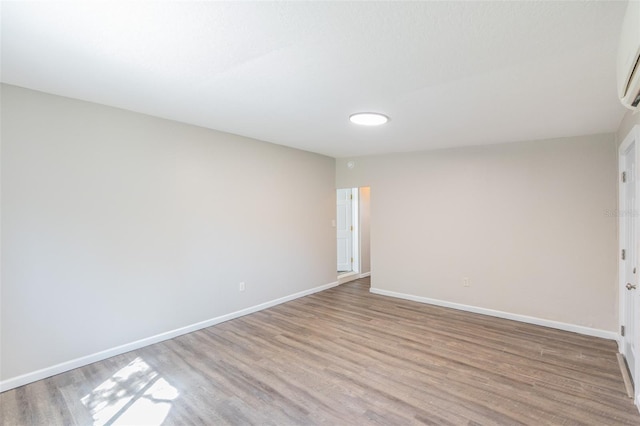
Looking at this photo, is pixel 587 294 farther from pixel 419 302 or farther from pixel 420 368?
pixel 420 368

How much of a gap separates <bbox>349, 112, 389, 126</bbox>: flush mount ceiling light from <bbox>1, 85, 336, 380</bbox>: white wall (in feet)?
5.95

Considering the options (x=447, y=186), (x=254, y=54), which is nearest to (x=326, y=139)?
(x=447, y=186)

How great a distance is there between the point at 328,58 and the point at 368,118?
4.03 ft

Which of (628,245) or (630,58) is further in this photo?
(628,245)

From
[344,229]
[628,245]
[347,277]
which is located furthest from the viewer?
[344,229]

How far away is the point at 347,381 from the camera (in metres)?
2.59

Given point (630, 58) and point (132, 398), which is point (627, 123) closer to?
point (630, 58)

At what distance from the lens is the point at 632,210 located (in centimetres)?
272

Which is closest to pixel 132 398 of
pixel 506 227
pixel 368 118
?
pixel 368 118

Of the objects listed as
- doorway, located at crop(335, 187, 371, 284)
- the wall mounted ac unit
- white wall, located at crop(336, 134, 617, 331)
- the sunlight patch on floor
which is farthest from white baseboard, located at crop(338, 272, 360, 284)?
the wall mounted ac unit

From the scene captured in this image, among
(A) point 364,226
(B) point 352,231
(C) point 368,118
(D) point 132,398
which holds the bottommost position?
(D) point 132,398

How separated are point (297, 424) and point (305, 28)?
2484mm

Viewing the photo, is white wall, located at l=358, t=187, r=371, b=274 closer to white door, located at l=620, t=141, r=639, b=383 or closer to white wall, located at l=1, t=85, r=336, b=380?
white wall, located at l=1, t=85, r=336, b=380

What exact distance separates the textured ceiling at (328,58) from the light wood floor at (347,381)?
2393 millimetres
